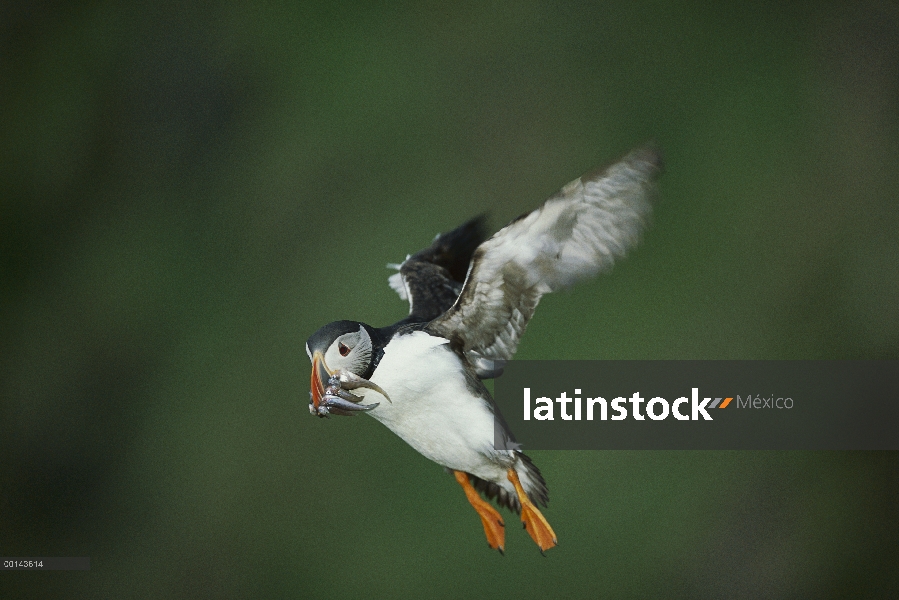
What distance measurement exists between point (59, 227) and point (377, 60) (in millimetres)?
2212

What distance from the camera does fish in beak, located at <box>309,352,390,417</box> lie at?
140cm

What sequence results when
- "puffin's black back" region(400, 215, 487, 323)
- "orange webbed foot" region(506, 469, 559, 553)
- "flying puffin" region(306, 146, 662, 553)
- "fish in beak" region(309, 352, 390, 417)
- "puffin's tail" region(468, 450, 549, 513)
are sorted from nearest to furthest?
1. "fish in beak" region(309, 352, 390, 417)
2. "flying puffin" region(306, 146, 662, 553)
3. "orange webbed foot" region(506, 469, 559, 553)
4. "puffin's tail" region(468, 450, 549, 513)
5. "puffin's black back" region(400, 215, 487, 323)

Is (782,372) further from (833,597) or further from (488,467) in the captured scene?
(488,467)

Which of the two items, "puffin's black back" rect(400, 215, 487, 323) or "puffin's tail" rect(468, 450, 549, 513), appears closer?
"puffin's tail" rect(468, 450, 549, 513)

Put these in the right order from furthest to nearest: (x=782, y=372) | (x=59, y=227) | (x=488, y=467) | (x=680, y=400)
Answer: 1. (x=59, y=227)
2. (x=782, y=372)
3. (x=680, y=400)
4. (x=488, y=467)

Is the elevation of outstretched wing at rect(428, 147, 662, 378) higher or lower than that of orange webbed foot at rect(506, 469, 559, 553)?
higher

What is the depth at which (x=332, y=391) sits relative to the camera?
56.5 inches

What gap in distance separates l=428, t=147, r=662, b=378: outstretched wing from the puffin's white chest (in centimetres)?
10

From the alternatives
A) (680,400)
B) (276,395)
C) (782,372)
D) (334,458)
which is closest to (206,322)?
(276,395)

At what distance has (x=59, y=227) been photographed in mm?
5293

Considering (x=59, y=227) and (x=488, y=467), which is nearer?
(x=488, y=467)

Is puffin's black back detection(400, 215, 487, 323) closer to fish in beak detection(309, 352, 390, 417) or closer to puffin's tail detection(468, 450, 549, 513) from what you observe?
puffin's tail detection(468, 450, 549, 513)

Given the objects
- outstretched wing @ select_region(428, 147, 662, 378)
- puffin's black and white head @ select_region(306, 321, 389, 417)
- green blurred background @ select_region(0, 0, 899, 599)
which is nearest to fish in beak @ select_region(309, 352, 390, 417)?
puffin's black and white head @ select_region(306, 321, 389, 417)

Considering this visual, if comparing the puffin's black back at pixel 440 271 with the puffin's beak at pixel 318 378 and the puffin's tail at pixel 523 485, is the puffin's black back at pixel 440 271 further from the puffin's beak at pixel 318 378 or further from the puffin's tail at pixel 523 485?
the puffin's beak at pixel 318 378
